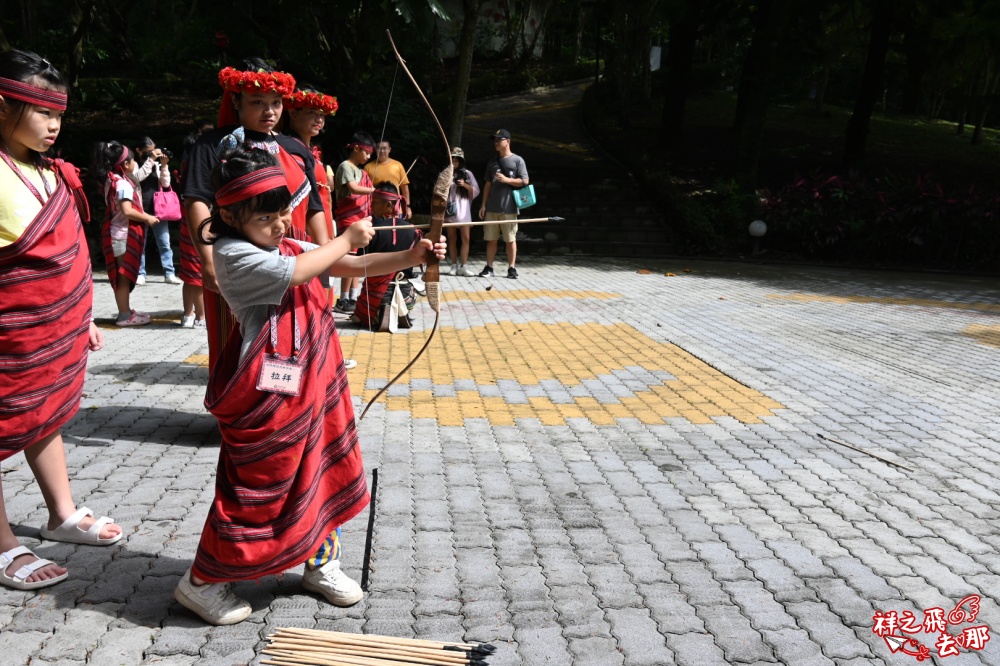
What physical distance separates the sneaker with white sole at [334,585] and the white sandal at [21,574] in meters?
0.97

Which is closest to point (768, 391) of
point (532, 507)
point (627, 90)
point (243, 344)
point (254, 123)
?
point (532, 507)

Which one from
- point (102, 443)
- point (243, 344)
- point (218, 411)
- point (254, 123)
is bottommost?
point (102, 443)

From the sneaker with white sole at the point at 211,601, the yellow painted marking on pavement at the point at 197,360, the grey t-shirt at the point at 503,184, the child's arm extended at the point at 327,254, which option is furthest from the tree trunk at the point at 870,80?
the sneaker with white sole at the point at 211,601

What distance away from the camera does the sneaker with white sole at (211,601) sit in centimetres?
293

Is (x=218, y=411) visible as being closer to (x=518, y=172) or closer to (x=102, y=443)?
(x=102, y=443)

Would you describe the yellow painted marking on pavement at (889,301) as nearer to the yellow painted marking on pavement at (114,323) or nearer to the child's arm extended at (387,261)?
the yellow painted marking on pavement at (114,323)

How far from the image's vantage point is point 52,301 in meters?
3.17

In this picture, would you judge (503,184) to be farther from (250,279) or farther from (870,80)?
(870,80)

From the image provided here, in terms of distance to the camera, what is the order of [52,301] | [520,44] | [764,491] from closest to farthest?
1. [52,301]
2. [764,491]
3. [520,44]

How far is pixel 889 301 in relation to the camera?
11336mm

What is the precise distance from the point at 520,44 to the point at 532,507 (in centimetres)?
3605

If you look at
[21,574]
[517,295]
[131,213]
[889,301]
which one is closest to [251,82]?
[21,574]

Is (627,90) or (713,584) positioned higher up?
(627,90)

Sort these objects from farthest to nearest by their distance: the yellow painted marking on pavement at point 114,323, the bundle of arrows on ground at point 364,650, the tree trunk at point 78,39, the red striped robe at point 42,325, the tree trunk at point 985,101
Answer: the tree trunk at point 985,101, the tree trunk at point 78,39, the yellow painted marking on pavement at point 114,323, the red striped robe at point 42,325, the bundle of arrows on ground at point 364,650
